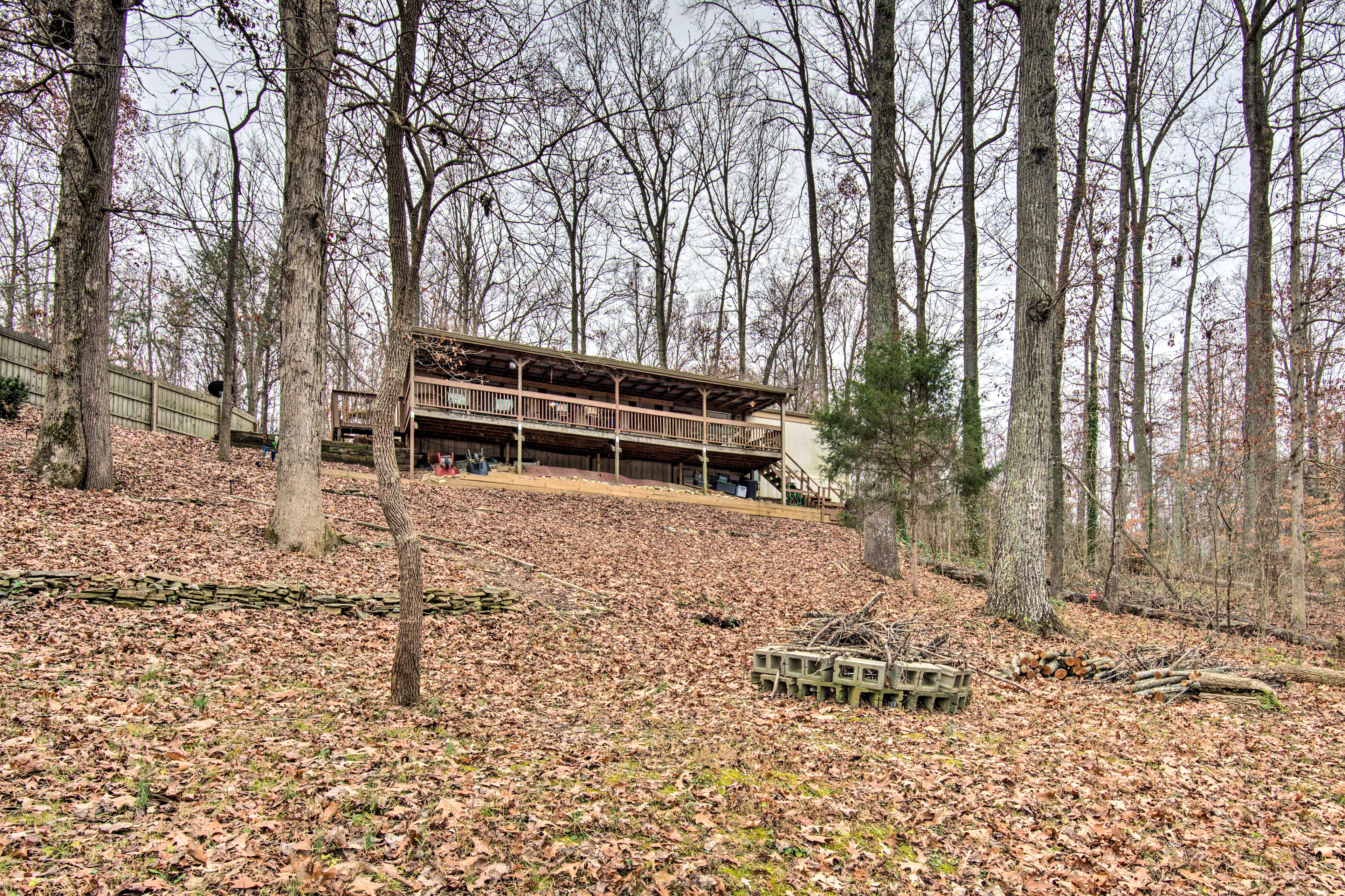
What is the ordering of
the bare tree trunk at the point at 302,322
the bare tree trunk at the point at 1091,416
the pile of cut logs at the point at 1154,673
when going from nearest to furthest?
the pile of cut logs at the point at 1154,673
the bare tree trunk at the point at 302,322
the bare tree trunk at the point at 1091,416

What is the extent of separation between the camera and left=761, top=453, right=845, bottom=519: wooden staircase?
73.0ft

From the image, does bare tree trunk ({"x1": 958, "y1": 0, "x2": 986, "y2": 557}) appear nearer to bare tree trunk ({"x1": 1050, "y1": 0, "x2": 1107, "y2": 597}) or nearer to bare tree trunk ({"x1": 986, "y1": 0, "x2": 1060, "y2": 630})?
bare tree trunk ({"x1": 1050, "y1": 0, "x2": 1107, "y2": 597})

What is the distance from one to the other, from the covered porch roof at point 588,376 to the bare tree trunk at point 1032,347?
11.3m

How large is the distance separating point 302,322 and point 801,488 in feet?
58.8

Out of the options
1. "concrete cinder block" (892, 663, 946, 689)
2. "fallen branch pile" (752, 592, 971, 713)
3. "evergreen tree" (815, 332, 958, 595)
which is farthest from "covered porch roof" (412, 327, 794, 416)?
"concrete cinder block" (892, 663, 946, 689)

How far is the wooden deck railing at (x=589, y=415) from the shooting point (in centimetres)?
1903

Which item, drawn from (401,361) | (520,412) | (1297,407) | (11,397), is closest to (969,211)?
(1297,407)

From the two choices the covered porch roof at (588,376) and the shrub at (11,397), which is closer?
the shrub at (11,397)

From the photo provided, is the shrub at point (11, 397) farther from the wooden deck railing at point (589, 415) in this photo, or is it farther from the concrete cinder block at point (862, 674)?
the concrete cinder block at point (862, 674)

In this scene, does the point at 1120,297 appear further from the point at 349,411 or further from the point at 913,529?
the point at 349,411

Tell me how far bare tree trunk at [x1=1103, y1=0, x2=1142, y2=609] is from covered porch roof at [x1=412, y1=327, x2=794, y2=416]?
922 cm

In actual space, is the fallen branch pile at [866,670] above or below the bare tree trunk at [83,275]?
below

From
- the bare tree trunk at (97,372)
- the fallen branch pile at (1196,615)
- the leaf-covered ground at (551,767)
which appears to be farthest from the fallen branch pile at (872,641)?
the bare tree trunk at (97,372)

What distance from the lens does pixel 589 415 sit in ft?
68.4
